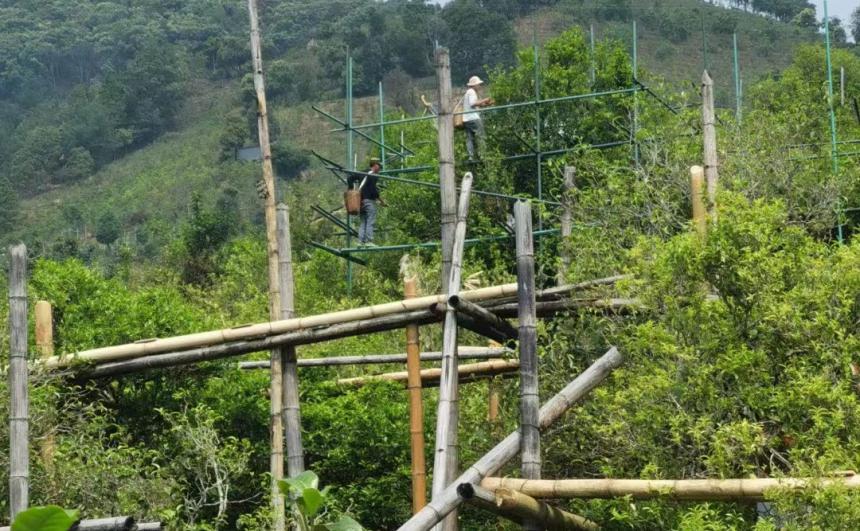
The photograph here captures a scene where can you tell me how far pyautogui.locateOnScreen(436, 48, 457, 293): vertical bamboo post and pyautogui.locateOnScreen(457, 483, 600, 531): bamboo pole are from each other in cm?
184

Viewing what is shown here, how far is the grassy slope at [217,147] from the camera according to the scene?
52.4 meters

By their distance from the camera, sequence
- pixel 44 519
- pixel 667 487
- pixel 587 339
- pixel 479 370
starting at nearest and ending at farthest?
1. pixel 44 519
2. pixel 667 487
3. pixel 587 339
4. pixel 479 370

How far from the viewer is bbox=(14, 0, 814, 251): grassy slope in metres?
52.4

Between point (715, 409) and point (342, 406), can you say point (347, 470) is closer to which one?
point (342, 406)

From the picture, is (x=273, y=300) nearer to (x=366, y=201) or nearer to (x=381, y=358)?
(x=381, y=358)

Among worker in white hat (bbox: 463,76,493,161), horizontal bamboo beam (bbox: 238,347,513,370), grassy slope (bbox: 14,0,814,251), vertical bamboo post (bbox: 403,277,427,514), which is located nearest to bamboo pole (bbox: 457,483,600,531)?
vertical bamboo post (bbox: 403,277,427,514)

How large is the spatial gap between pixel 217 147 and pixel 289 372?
48.4 meters

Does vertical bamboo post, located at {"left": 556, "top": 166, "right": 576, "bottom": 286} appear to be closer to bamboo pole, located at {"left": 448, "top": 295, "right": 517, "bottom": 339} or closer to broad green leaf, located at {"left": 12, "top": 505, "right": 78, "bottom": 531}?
bamboo pole, located at {"left": 448, "top": 295, "right": 517, "bottom": 339}

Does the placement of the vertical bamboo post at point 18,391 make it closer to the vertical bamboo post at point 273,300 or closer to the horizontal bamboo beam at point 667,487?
the vertical bamboo post at point 273,300

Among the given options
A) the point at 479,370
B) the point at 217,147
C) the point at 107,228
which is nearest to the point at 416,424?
the point at 479,370

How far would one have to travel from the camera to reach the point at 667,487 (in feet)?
34.8

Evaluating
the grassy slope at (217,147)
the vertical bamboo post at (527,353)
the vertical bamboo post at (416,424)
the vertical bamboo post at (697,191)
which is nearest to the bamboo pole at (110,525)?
the vertical bamboo post at (527,353)

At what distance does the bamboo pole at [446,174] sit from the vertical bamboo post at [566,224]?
1.28 metres

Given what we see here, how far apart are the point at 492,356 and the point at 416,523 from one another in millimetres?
3812
